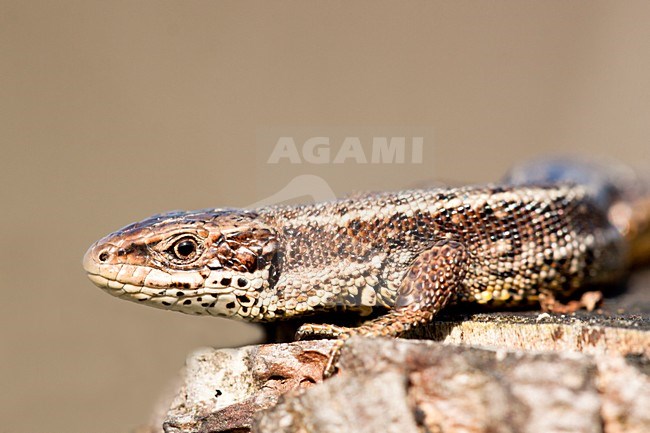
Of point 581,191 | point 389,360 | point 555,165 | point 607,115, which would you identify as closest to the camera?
point 389,360

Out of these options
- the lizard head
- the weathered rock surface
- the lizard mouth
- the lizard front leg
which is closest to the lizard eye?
the lizard head

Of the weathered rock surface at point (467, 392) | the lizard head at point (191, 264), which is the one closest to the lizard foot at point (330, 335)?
the weathered rock surface at point (467, 392)

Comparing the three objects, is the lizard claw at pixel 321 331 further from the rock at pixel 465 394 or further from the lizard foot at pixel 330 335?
the rock at pixel 465 394

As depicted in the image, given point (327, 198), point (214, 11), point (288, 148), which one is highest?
point (214, 11)

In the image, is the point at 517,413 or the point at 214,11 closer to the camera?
the point at 517,413

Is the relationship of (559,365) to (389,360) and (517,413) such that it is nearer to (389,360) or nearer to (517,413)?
(517,413)

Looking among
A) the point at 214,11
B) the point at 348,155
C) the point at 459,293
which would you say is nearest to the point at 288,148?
the point at 348,155

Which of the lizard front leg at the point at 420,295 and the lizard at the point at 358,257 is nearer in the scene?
the lizard front leg at the point at 420,295
